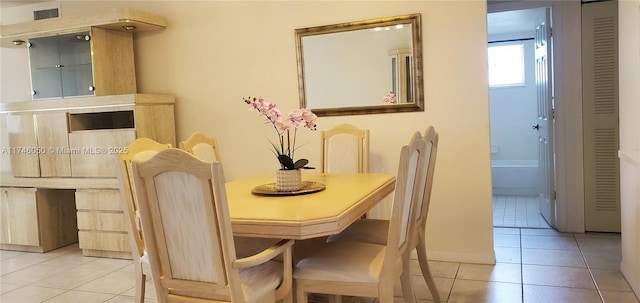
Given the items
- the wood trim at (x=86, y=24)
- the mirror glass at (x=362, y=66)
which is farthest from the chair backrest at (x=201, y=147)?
the wood trim at (x=86, y=24)

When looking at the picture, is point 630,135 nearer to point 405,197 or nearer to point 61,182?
point 405,197

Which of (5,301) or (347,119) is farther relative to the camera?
(347,119)

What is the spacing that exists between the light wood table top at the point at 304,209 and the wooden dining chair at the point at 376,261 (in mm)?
190

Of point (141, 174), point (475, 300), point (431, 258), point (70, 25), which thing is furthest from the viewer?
point (70, 25)

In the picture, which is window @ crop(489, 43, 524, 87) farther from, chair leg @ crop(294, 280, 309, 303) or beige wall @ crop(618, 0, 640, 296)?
chair leg @ crop(294, 280, 309, 303)

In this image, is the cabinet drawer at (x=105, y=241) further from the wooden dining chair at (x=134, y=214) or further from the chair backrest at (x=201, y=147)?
the wooden dining chair at (x=134, y=214)

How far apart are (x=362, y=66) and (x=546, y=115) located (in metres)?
1.84

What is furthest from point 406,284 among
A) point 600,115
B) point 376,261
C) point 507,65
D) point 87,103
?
point 507,65

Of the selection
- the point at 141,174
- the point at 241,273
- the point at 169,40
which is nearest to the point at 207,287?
the point at 241,273

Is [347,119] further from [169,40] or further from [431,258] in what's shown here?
[169,40]

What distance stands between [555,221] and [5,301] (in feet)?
13.8

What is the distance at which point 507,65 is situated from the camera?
6867 millimetres

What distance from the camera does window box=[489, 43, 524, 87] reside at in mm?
6801

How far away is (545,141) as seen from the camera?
4434mm
